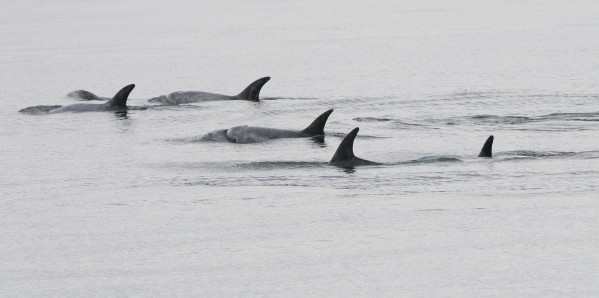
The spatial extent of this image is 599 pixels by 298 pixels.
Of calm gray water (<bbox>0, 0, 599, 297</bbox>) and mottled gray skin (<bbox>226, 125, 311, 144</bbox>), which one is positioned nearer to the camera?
calm gray water (<bbox>0, 0, 599, 297</bbox>)

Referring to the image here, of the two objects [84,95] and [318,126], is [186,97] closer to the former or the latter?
[84,95]

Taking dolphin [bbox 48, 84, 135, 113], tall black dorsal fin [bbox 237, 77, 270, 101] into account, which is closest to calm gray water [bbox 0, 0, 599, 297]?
tall black dorsal fin [bbox 237, 77, 270, 101]

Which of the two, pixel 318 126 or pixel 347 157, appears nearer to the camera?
pixel 347 157

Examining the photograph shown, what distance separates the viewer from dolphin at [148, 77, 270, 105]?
25.2 metres

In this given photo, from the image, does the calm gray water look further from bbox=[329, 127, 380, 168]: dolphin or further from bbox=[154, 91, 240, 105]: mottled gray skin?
bbox=[154, 91, 240, 105]: mottled gray skin

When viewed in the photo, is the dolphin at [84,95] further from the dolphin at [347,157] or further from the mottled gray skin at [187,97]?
the dolphin at [347,157]

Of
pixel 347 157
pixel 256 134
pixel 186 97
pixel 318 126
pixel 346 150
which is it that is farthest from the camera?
pixel 186 97

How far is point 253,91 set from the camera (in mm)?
25500

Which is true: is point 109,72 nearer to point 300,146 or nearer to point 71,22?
point 300,146

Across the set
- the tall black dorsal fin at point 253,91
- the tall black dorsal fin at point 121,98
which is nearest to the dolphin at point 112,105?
the tall black dorsal fin at point 121,98

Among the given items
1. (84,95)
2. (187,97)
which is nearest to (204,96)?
(187,97)

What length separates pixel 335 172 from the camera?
52.3ft

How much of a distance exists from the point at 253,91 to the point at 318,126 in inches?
256

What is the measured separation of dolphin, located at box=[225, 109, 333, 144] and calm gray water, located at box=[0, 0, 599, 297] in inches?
12.1
